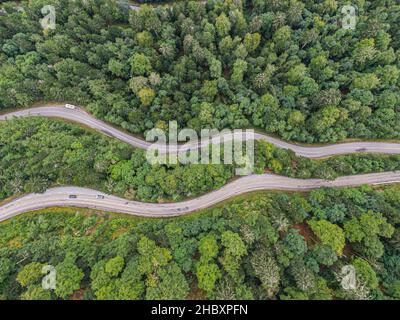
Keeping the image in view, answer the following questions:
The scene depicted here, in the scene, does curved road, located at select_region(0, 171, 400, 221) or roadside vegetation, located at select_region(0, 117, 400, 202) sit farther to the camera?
curved road, located at select_region(0, 171, 400, 221)

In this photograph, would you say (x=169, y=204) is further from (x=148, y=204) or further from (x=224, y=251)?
(x=224, y=251)

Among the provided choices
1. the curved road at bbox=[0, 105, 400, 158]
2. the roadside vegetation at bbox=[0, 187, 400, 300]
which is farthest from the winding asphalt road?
the curved road at bbox=[0, 105, 400, 158]

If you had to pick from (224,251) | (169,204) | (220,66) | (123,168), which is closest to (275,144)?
(220,66)

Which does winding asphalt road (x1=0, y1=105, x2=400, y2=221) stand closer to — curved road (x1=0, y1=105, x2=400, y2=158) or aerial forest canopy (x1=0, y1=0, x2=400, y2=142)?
curved road (x1=0, y1=105, x2=400, y2=158)

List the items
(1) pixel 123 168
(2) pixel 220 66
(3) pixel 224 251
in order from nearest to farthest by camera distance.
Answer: (3) pixel 224 251, (1) pixel 123 168, (2) pixel 220 66
